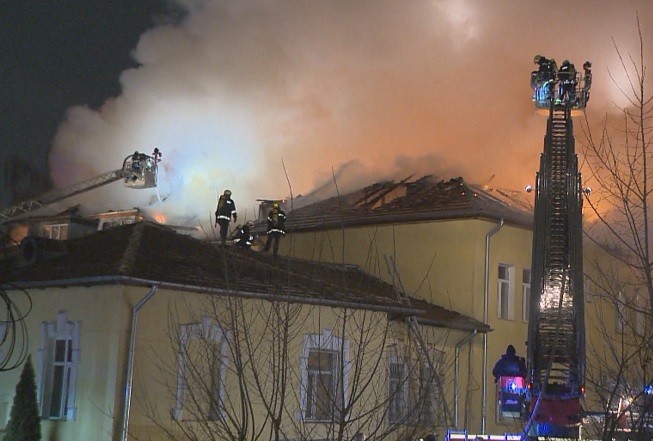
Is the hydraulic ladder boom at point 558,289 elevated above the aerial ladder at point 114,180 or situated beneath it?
situated beneath

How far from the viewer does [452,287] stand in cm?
2277

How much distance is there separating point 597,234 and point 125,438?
46.5 ft

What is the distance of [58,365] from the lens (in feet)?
52.5

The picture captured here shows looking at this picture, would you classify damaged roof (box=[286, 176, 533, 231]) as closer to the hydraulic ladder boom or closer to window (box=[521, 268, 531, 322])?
window (box=[521, 268, 531, 322])

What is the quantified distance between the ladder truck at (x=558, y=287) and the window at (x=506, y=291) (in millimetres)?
7918

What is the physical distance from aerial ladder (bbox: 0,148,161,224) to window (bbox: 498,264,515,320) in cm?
1490

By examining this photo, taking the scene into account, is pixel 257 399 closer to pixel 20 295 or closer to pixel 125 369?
pixel 125 369

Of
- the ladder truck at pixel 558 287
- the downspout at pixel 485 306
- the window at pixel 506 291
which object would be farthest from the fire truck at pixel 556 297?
the window at pixel 506 291

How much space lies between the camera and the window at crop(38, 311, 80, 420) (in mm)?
15594

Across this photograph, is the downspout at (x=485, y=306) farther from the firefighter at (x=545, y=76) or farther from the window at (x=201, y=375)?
the window at (x=201, y=375)

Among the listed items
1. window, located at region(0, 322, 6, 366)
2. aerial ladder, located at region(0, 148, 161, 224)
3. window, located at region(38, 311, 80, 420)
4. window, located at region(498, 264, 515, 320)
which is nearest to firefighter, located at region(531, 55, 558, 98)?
window, located at region(498, 264, 515, 320)

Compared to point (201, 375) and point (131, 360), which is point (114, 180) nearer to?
point (131, 360)

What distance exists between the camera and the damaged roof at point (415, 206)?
911 inches

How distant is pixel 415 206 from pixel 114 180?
1621cm
